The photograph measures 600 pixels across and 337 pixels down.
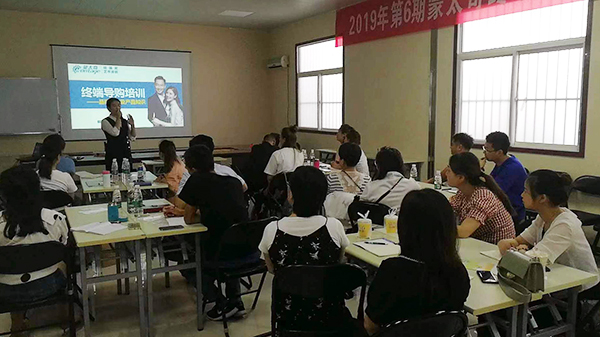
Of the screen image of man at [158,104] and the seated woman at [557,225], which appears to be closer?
the seated woman at [557,225]

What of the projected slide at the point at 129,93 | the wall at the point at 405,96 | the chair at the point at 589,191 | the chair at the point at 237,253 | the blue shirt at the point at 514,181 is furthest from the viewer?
the projected slide at the point at 129,93

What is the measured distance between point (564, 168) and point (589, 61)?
0.98 meters

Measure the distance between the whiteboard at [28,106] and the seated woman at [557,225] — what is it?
7334 mm

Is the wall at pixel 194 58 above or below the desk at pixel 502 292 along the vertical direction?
above

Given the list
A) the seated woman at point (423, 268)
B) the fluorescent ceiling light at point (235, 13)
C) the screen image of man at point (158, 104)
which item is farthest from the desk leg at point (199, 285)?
the screen image of man at point (158, 104)

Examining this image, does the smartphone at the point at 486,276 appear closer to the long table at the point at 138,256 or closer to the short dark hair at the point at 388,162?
the short dark hair at the point at 388,162

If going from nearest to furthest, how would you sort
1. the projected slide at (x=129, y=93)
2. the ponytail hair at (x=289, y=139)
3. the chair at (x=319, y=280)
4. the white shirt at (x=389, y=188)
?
the chair at (x=319, y=280) → the white shirt at (x=389, y=188) → the ponytail hair at (x=289, y=139) → the projected slide at (x=129, y=93)

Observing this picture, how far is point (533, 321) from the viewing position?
2203 mm

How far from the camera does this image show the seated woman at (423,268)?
1.57 m

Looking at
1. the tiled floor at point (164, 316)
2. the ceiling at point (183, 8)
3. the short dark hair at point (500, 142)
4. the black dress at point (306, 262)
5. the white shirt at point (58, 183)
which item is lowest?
the tiled floor at point (164, 316)

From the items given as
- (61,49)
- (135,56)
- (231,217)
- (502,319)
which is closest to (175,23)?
(135,56)

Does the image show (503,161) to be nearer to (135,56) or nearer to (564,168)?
(564,168)

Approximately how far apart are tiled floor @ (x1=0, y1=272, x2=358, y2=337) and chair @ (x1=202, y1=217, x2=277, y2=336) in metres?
0.21

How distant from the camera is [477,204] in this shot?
8.42 ft
